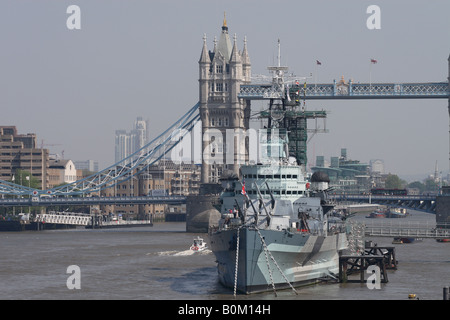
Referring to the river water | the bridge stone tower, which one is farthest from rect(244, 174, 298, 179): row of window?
the bridge stone tower

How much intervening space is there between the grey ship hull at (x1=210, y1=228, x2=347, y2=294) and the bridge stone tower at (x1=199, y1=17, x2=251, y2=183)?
260 ft

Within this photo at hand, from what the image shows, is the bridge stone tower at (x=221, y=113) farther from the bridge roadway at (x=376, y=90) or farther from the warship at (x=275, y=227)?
the warship at (x=275, y=227)

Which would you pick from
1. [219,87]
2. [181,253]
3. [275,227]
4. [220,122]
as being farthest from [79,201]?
[275,227]

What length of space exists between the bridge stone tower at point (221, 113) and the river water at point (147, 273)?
36579mm

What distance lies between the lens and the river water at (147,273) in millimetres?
57094

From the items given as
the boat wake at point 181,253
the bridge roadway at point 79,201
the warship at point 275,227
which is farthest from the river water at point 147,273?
the bridge roadway at point 79,201

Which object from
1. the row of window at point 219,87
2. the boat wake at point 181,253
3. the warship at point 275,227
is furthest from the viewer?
Answer: the row of window at point 219,87

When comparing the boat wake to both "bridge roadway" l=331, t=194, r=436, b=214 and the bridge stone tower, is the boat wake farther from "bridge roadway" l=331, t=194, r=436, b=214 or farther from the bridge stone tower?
the bridge stone tower

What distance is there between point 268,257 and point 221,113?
288ft

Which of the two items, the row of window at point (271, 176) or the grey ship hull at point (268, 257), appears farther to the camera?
the row of window at point (271, 176)
